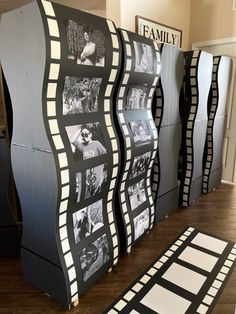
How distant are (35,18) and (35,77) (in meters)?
0.27

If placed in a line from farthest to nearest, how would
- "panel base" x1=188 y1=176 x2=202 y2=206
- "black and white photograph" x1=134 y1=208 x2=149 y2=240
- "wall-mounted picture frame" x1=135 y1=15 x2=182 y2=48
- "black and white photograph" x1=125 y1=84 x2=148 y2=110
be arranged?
"panel base" x1=188 y1=176 x2=202 y2=206
"wall-mounted picture frame" x1=135 y1=15 x2=182 y2=48
"black and white photograph" x1=134 y1=208 x2=149 y2=240
"black and white photograph" x1=125 y1=84 x2=148 y2=110

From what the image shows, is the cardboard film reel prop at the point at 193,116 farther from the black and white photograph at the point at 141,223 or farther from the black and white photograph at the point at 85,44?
the black and white photograph at the point at 85,44

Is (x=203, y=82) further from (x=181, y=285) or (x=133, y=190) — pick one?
(x=181, y=285)

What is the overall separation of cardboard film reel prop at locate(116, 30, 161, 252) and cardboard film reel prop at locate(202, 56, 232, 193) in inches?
52.6

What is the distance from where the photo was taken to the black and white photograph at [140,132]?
1960 mm

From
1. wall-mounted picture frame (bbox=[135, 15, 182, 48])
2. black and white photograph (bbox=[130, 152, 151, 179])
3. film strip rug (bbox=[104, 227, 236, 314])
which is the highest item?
wall-mounted picture frame (bbox=[135, 15, 182, 48])

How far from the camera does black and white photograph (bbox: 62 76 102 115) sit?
1387 millimetres

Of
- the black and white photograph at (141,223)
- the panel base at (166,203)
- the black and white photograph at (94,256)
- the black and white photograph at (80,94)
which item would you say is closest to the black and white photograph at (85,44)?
the black and white photograph at (80,94)

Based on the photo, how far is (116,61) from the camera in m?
1.62

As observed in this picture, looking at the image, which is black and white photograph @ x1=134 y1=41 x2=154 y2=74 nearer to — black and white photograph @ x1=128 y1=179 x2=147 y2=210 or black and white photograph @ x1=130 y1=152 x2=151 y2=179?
black and white photograph @ x1=130 y1=152 x2=151 y2=179

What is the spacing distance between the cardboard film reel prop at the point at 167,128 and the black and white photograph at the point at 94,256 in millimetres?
918

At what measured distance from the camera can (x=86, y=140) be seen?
1528 millimetres

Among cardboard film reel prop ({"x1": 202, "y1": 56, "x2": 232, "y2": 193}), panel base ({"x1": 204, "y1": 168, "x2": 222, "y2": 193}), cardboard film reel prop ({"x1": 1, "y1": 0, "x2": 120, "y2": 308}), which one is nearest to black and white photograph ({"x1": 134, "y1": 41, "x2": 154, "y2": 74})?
cardboard film reel prop ({"x1": 1, "y1": 0, "x2": 120, "y2": 308})

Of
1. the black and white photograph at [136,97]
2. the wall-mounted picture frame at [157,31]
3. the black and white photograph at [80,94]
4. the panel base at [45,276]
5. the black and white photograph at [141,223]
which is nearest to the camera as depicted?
the black and white photograph at [80,94]
